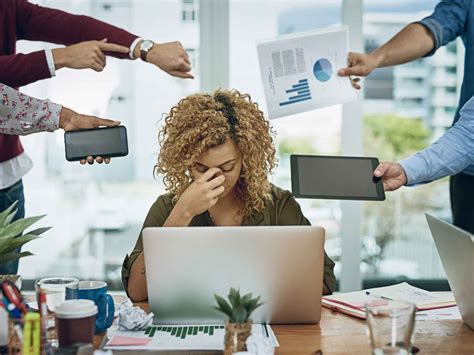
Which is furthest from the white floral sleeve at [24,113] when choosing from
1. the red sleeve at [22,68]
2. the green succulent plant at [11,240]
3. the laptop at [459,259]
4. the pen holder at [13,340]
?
the laptop at [459,259]

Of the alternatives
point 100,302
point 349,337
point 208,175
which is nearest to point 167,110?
point 208,175

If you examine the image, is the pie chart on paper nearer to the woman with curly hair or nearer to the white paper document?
the white paper document

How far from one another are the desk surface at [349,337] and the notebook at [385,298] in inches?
2.6

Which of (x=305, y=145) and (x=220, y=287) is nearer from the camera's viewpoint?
(x=220, y=287)

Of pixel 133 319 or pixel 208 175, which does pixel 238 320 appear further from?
pixel 208 175

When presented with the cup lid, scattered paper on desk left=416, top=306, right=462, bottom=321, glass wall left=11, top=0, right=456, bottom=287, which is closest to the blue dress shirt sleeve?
scattered paper on desk left=416, top=306, right=462, bottom=321

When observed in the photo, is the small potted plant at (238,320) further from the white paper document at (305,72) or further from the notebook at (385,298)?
the white paper document at (305,72)

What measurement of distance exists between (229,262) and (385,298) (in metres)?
0.54

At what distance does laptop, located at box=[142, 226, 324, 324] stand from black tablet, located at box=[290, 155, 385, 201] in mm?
206

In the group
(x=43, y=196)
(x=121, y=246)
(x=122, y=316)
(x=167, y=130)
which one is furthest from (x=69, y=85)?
(x=122, y=316)

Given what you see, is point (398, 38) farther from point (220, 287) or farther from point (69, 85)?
point (69, 85)

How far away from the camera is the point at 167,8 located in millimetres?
3930

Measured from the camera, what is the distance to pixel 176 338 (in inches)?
65.4

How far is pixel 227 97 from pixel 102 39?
0.57m
